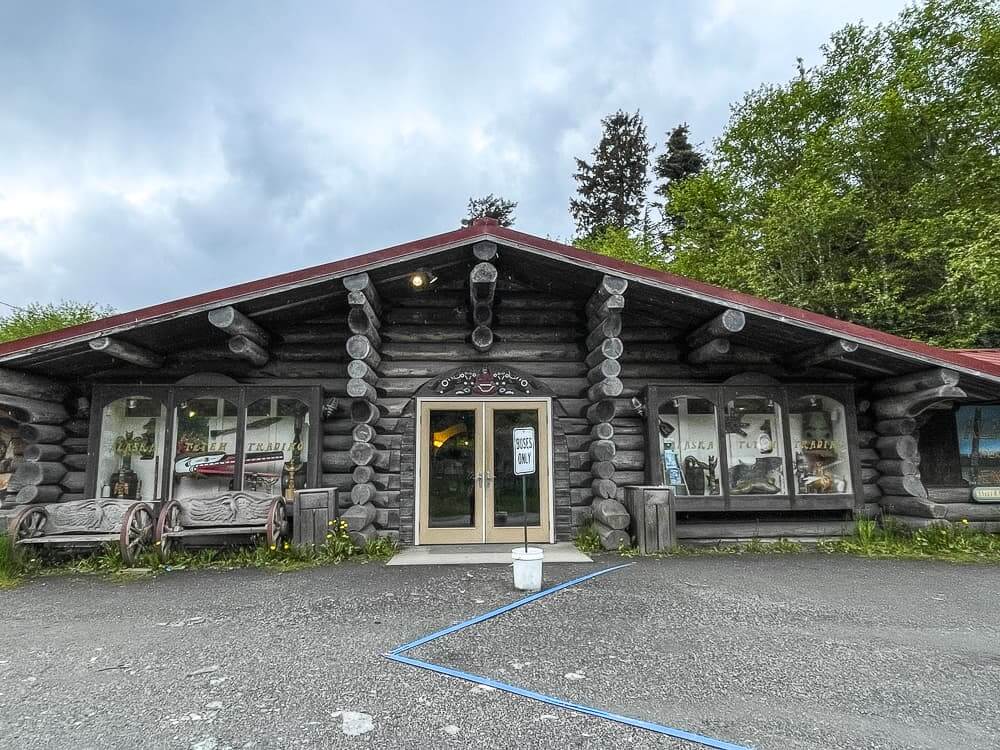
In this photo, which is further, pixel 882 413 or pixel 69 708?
pixel 882 413

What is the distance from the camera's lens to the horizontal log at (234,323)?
5762 mm

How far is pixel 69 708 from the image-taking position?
2.56 meters

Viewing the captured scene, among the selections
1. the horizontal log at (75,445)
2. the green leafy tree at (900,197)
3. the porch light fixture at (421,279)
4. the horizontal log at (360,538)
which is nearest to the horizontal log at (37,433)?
the horizontal log at (75,445)

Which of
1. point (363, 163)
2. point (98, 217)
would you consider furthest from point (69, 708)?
point (363, 163)

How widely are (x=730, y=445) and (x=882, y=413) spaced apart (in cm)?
220

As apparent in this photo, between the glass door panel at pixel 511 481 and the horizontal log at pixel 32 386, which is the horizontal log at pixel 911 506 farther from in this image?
the horizontal log at pixel 32 386

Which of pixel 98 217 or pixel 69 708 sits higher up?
pixel 98 217

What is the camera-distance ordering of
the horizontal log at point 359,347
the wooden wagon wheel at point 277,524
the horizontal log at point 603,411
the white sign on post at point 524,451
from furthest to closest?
1. the horizontal log at point 603,411
2. the horizontal log at point 359,347
3. the wooden wagon wheel at point 277,524
4. the white sign on post at point 524,451

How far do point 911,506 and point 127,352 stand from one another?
1006 centimetres

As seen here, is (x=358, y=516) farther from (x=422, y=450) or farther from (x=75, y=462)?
(x=75, y=462)

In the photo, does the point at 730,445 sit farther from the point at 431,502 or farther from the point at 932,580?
the point at 431,502

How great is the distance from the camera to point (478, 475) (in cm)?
702

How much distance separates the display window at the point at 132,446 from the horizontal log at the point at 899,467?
9872 mm

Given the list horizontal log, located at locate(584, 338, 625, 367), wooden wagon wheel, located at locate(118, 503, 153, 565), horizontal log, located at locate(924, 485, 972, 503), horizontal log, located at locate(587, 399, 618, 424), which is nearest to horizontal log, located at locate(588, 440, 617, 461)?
horizontal log, located at locate(587, 399, 618, 424)
